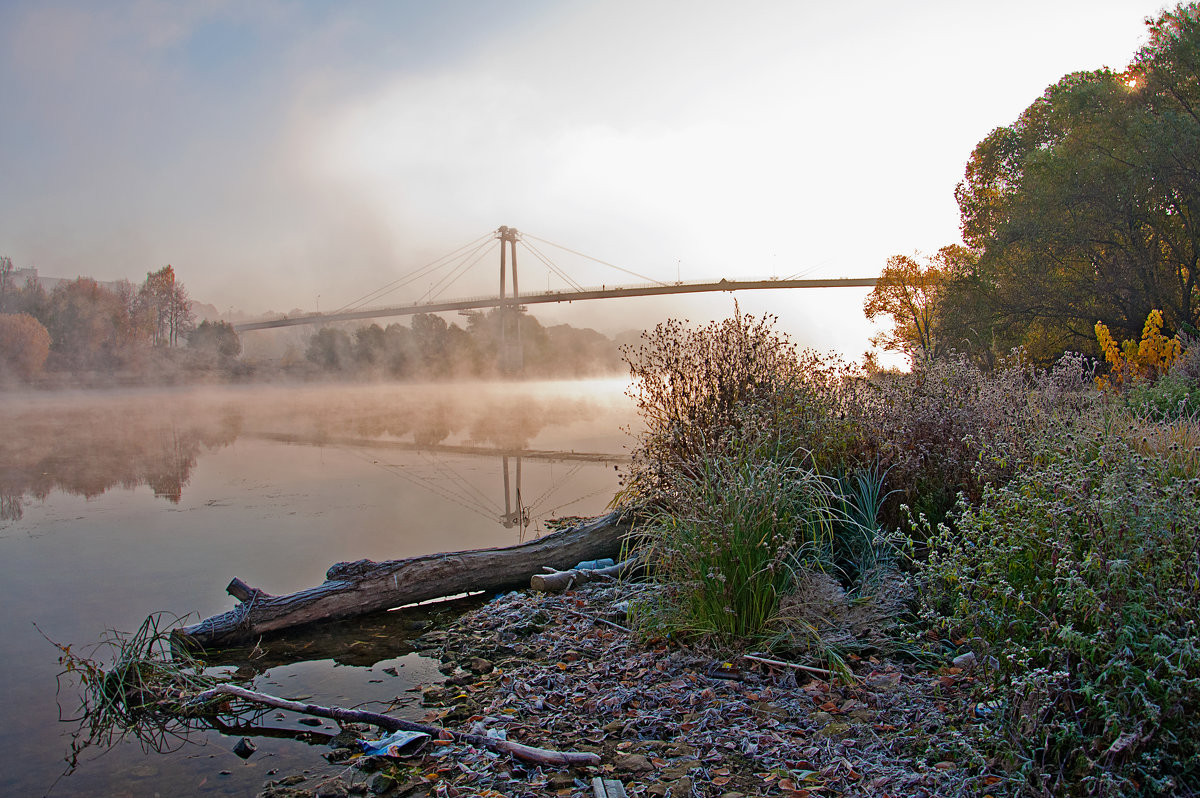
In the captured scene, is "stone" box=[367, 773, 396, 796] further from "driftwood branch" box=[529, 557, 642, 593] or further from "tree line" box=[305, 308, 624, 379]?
"tree line" box=[305, 308, 624, 379]

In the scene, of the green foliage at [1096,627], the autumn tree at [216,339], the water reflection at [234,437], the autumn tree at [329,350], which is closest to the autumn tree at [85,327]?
the autumn tree at [216,339]

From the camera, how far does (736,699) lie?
9.27 ft

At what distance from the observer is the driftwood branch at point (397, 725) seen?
2.47 m

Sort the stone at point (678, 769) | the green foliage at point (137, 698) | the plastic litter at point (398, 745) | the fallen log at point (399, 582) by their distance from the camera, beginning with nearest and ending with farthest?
the stone at point (678, 769) → the plastic litter at point (398, 745) → the green foliage at point (137, 698) → the fallen log at point (399, 582)

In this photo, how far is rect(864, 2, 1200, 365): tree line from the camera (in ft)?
50.1

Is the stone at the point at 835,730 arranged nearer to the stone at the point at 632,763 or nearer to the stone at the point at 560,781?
the stone at the point at 632,763

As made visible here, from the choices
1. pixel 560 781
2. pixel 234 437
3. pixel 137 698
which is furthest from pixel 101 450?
pixel 560 781

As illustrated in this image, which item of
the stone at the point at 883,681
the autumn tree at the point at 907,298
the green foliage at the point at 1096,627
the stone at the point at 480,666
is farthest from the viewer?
the autumn tree at the point at 907,298

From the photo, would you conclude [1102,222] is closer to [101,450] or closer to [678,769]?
[678,769]

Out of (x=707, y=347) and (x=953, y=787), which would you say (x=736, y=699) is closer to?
(x=953, y=787)

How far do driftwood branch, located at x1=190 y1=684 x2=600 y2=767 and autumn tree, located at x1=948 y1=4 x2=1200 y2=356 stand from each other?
694 inches

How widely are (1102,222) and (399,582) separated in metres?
17.9

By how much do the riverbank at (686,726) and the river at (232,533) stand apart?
1.39ft

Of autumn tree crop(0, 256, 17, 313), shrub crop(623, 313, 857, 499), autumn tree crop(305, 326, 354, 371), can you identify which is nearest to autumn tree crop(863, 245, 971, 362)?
shrub crop(623, 313, 857, 499)
